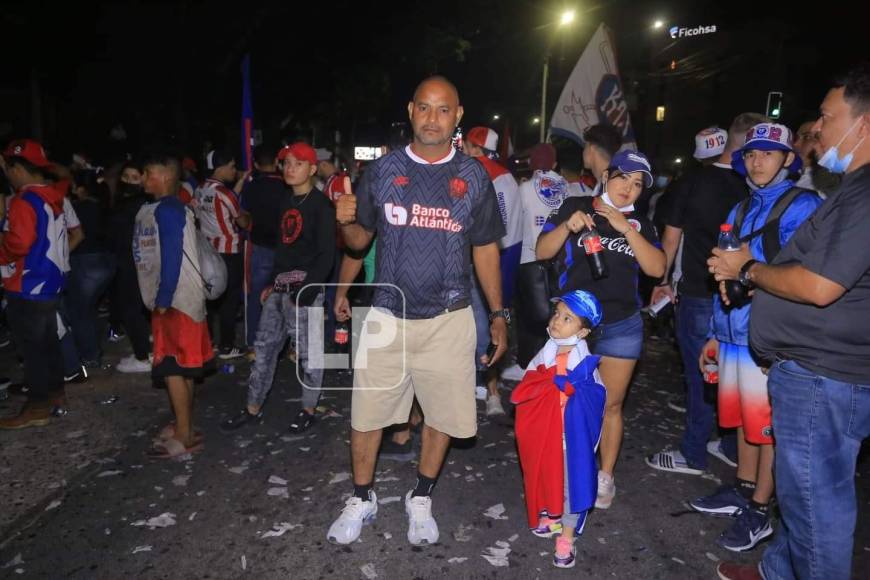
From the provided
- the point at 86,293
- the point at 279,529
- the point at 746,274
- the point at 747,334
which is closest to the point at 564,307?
the point at 746,274

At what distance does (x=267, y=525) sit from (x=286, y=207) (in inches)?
103

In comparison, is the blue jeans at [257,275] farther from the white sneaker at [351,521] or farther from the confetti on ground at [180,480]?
the white sneaker at [351,521]

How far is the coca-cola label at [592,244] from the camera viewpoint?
143 inches

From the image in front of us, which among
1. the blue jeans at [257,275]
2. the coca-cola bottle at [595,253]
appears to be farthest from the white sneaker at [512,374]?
the coca-cola bottle at [595,253]

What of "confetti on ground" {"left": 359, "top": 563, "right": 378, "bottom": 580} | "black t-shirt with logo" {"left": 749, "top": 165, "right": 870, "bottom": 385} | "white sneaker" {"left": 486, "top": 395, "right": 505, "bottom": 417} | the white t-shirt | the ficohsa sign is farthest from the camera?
the ficohsa sign

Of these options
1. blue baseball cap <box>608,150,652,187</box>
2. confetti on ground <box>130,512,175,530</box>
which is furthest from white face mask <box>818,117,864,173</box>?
confetti on ground <box>130,512,175,530</box>

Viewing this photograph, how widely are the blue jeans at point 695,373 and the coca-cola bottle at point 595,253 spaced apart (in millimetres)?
1209

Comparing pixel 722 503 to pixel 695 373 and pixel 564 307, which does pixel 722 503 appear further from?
pixel 564 307

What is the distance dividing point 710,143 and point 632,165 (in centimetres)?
195

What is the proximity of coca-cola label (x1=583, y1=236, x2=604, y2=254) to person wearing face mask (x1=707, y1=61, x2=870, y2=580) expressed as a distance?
90 centimetres

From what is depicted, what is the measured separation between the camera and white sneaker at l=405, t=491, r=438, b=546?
3.71 meters

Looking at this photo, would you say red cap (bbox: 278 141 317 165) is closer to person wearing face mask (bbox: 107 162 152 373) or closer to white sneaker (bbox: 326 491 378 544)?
person wearing face mask (bbox: 107 162 152 373)

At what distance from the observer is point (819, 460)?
270 cm

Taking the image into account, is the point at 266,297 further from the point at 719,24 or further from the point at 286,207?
the point at 719,24
